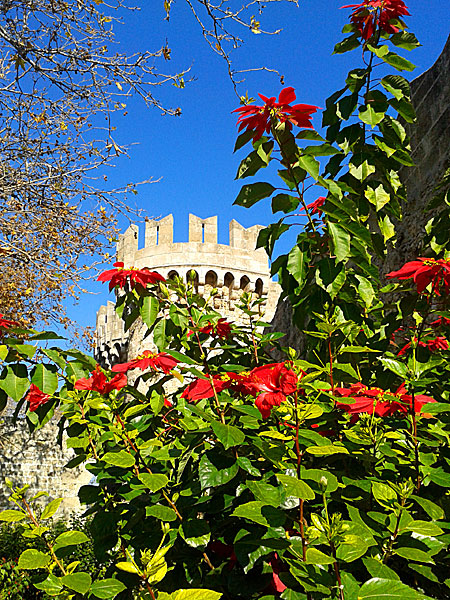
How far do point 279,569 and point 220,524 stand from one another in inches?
7.7

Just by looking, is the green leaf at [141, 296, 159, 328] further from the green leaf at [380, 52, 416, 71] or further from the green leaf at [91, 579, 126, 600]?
the green leaf at [380, 52, 416, 71]

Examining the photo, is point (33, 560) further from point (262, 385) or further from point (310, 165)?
point (310, 165)

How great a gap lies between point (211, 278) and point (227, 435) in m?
12.1

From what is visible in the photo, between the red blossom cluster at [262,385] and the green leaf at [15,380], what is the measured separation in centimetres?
47

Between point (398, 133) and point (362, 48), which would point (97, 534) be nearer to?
point (398, 133)

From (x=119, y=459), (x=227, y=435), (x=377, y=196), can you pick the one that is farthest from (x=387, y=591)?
(x=377, y=196)

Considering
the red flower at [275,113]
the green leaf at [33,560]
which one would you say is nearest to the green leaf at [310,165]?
the red flower at [275,113]

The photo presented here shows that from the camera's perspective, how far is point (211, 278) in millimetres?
13070

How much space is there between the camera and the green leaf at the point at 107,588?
3.21 feet

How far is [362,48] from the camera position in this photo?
6.29 feet

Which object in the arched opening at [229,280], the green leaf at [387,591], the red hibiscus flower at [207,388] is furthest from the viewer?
the arched opening at [229,280]

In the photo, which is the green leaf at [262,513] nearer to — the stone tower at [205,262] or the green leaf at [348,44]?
the green leaf at [348,44]

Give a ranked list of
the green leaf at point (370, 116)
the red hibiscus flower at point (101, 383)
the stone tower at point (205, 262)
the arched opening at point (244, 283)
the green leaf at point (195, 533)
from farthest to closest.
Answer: the arched opening at point (244, 283) → the stone tower at point (205, 262) → the green leaf at point (370, 116) → the red hibiscus flower at point (101, 383) → the green leaf at point (195, 533)

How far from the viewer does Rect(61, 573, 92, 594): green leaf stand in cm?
94
